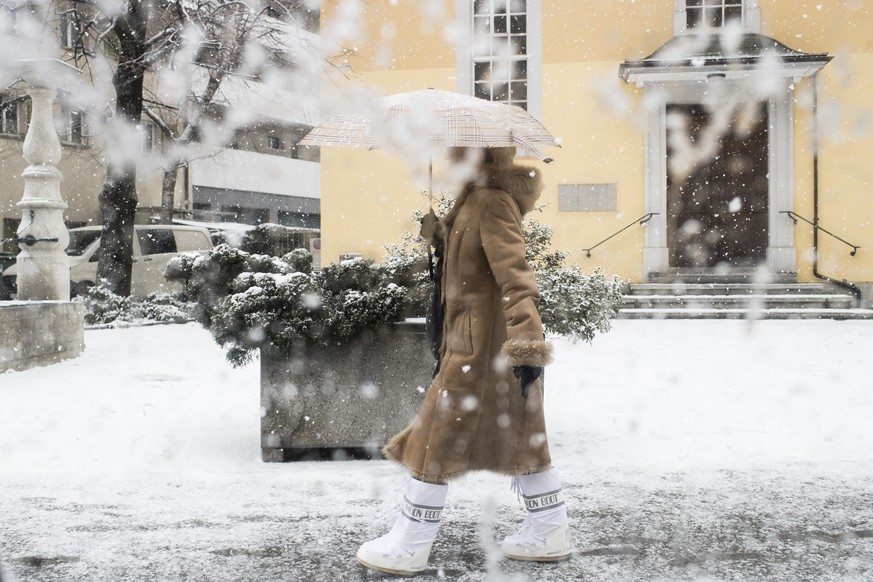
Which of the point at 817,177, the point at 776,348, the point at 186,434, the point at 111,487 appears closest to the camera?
the point at 111,487

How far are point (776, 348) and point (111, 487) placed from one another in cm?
782

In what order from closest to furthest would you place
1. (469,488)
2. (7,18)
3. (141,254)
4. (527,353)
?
(527,353) < (469,488) < (7,18) < (141,254)

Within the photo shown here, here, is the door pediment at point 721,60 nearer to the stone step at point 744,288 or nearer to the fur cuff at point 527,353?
the stone step at point 744,288

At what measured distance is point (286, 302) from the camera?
15.6 feet

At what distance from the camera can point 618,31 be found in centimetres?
1555

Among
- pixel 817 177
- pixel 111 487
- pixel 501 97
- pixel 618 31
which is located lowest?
pixel 111 487

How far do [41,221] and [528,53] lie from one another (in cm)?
933

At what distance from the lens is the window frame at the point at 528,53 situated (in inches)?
619

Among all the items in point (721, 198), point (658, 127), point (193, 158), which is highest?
point (193, 158)

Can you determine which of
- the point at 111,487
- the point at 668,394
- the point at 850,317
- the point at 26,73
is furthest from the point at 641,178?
the point at 111,487

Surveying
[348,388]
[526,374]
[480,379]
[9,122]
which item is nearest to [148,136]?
[9,122]

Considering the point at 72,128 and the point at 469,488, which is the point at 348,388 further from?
the point at 72,128

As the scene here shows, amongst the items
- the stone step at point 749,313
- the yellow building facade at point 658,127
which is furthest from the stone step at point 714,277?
the stone step at point 749,313

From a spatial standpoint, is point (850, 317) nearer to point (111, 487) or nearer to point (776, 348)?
point (776, 348)
